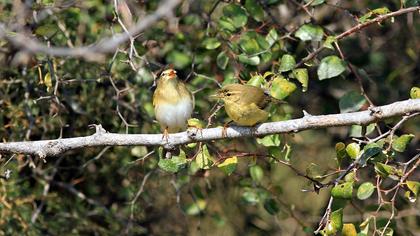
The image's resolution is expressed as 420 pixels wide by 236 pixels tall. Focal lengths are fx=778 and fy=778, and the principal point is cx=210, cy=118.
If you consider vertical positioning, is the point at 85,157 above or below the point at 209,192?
above

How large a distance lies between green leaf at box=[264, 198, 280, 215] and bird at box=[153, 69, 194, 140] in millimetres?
661

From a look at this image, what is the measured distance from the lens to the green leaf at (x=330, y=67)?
3721 mm

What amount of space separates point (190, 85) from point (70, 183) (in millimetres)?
932

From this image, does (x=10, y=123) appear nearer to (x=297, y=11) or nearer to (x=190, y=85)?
(x=190, y=85)

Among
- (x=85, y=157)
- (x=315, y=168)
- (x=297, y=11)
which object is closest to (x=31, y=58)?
(x=85, y=157)

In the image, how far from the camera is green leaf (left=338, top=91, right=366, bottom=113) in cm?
381

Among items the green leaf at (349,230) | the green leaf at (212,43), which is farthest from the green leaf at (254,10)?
the green leaf at (349,230)

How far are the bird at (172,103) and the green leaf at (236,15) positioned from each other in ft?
1.35

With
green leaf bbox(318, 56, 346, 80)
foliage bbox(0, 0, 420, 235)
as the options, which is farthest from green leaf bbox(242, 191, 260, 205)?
green leaf bbox(318, 56, 346, 80)

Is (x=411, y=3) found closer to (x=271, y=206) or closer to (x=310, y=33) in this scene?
(x=310, y=33)

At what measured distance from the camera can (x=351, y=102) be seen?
12.5 ft

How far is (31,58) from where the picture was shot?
4.33 m

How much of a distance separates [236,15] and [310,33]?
404 millimetres

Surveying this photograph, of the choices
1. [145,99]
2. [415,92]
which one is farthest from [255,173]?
[415,92]
